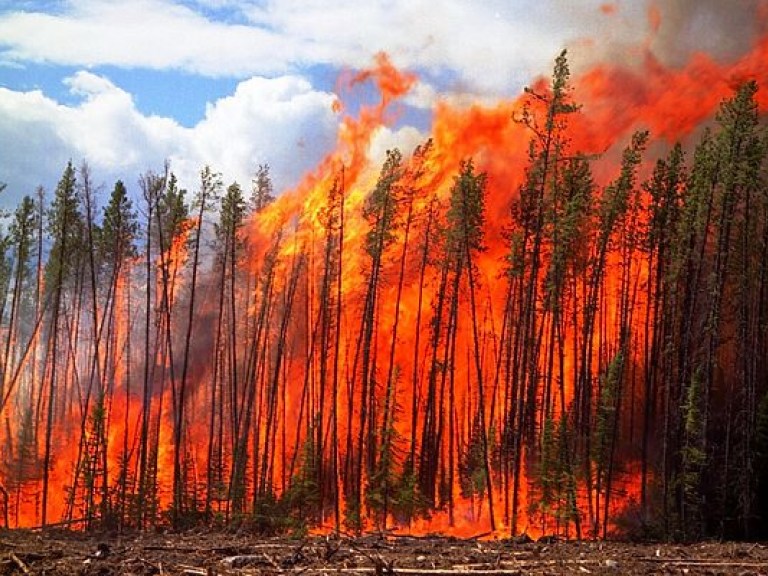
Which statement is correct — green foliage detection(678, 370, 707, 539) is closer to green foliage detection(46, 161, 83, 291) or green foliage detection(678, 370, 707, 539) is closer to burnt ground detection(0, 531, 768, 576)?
burnt ground detection(0, 531, 768, 576)

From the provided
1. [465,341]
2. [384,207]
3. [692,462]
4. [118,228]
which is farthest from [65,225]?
[692,462]

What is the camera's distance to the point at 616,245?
32875mm

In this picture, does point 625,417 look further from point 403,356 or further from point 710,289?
point 403,356

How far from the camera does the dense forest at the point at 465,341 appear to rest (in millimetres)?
27547

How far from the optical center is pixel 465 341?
112ft

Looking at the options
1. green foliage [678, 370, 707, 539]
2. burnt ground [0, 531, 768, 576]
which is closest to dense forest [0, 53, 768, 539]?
green foliage [678, 370, 707, 539]

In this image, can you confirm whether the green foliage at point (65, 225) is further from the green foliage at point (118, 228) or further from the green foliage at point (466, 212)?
the green foliage at point (466, 212)

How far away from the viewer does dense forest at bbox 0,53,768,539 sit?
27.5 metres

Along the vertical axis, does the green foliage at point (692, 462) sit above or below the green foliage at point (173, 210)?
below

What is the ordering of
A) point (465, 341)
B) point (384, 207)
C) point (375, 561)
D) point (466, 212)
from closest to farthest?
point (375, 561) → point (466, 212) → point (384, 207) → point (465, 341)

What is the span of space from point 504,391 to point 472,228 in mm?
7467

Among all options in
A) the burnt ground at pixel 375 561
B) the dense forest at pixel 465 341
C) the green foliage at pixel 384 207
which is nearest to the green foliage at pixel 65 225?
the dense forest at pixel 465 341

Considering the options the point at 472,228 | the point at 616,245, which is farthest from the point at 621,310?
the point at 472,228

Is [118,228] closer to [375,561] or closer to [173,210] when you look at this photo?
[173,210]
